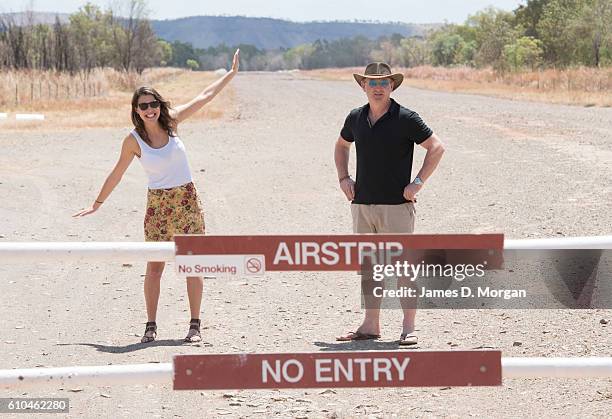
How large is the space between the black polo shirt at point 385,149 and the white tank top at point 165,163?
110 cm

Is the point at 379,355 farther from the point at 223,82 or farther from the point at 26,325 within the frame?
the point at 26,325

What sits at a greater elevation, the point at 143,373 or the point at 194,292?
the point at 143,373

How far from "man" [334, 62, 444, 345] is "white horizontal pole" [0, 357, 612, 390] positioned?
75.3 inches

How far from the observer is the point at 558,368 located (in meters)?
4.59

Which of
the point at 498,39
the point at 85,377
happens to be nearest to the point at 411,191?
the point at 85,377

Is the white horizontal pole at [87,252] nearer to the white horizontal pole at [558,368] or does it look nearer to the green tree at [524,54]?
the white horizontal pole at [558,368]

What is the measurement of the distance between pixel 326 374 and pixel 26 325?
11.8 feet

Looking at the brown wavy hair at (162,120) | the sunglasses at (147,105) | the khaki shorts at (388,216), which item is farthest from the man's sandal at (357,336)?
the sunglasses at (147,105)

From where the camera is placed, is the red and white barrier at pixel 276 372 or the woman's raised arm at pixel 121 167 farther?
the woman's raised arm at pixel 121 167

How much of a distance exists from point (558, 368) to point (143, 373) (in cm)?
180

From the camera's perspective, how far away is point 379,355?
15.2 ft

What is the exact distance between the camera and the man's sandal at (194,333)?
6.91 m

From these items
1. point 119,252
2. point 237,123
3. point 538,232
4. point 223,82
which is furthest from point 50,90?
point 119,252

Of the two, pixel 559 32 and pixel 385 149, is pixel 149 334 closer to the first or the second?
pixel 385 149
